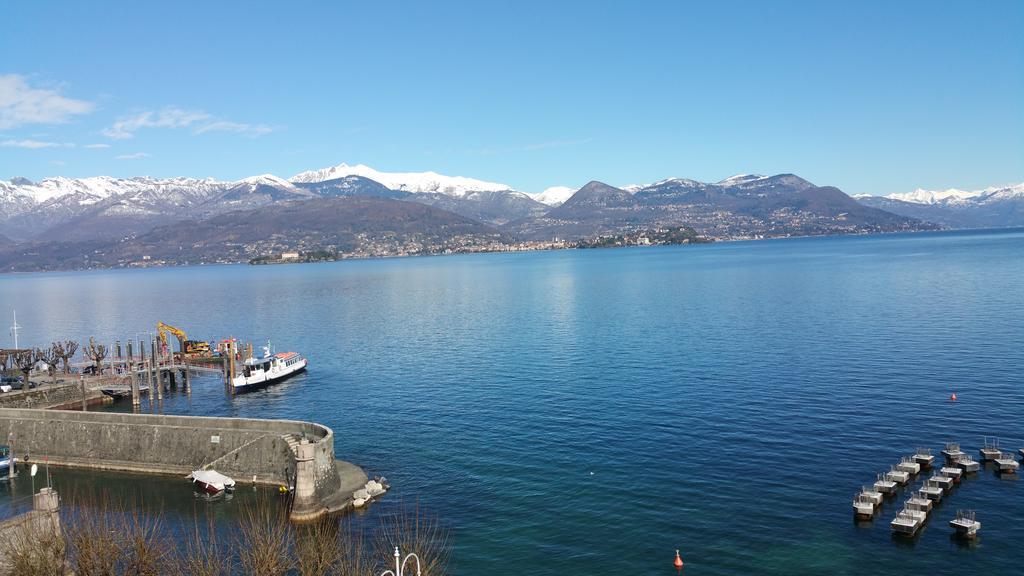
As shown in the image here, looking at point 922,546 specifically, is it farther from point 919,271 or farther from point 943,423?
point 919,271

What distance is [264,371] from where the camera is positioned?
66750 millimetres

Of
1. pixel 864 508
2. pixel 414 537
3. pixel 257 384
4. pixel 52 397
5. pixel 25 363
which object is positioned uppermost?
pixel 25 363

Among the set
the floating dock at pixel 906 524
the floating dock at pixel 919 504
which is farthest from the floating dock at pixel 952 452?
the floating dock at pixel 906 524

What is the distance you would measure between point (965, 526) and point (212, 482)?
119 ft

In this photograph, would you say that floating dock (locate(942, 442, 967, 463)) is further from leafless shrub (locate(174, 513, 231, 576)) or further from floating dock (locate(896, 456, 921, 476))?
leafless shrub (locate(174, 513, 231, 576))

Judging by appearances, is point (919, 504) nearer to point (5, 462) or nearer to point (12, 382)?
point (5, 462)

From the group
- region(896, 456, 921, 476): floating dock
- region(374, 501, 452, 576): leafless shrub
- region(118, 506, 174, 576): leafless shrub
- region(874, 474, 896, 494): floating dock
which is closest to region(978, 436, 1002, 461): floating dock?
region(896, 456, 921, 476): floating dock

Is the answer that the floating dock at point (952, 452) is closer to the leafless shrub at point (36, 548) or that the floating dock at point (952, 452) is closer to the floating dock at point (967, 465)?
the floating dock at point (967, 465)

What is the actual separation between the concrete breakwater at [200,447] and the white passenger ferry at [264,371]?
2098 centimetres

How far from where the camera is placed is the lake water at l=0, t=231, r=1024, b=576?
98.1 ft

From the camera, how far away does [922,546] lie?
2897 centimetres

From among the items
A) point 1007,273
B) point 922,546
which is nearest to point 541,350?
point 922,546

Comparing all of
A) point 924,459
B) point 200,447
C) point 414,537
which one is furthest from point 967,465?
point 200,447

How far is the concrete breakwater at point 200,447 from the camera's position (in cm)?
3412
